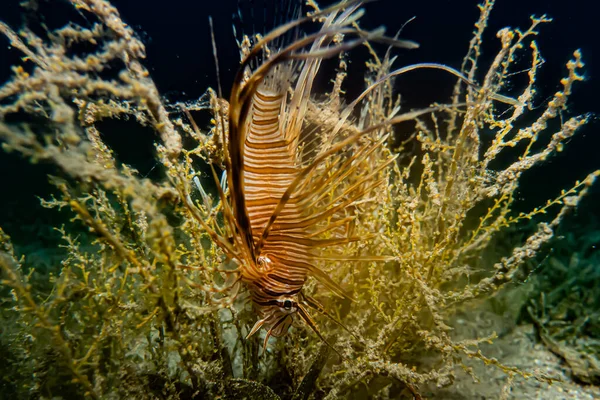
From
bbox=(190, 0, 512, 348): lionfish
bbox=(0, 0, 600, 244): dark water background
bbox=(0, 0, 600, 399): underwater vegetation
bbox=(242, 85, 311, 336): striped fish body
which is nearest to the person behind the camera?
bbox=(0, 0, 600, 399): underwater vegetation

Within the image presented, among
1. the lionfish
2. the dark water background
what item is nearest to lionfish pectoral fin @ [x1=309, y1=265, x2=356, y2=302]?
the lionfish

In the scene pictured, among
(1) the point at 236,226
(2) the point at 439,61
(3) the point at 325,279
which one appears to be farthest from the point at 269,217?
(2) the point at 439,61

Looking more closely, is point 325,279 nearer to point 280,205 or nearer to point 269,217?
point 269,217

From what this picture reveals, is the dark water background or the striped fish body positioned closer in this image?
the striped fish body

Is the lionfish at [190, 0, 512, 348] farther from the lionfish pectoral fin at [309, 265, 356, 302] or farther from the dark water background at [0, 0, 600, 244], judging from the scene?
the dark water background at [0, 0, 600, 244]

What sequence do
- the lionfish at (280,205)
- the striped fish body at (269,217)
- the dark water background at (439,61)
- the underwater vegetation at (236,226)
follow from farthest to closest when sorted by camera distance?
the dark water background at (439,61) < the striped fish body at (269,217) < the lionfish at (280,205) < the underwater vegetation at (236,226)

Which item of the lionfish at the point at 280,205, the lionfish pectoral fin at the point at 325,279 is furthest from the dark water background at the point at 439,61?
the lionfish pectoral fin at the point at 325,279

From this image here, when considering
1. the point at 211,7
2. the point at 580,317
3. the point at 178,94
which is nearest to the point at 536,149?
the point at 580,317

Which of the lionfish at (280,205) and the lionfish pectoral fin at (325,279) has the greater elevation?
the lionfish at (280,205)

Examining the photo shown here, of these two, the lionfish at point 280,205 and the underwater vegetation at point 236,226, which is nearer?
the underwater vegetation at point 236,226

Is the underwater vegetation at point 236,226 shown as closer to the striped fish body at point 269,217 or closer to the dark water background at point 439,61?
the striped fish body at point 269,217

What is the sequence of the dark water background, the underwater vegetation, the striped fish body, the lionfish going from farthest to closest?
the dark water background, the striped fish body, the lionfish, the underwater vegetation

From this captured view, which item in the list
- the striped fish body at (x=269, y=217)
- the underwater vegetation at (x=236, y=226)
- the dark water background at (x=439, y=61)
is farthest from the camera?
the dark water background at (x=439, y=61)
